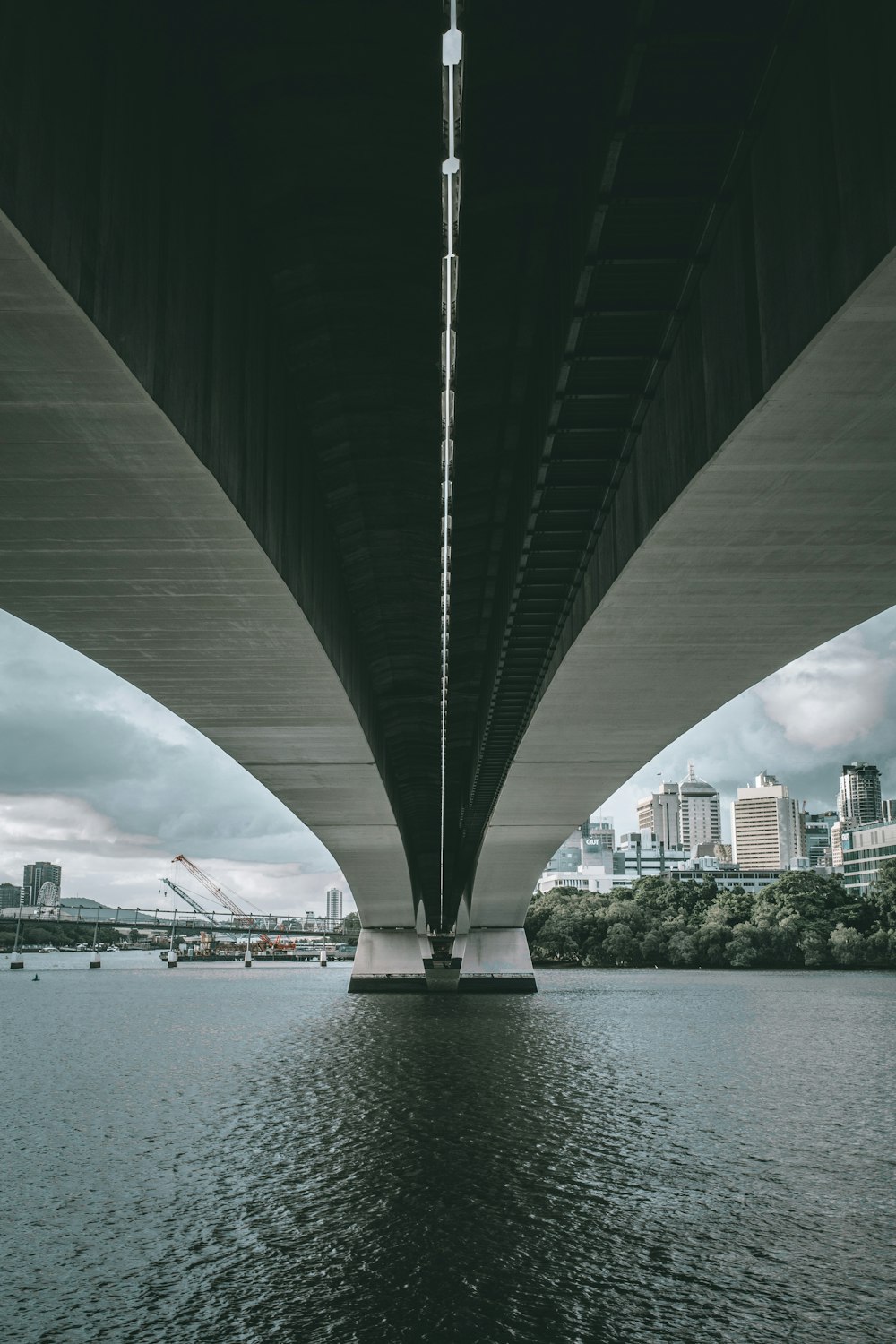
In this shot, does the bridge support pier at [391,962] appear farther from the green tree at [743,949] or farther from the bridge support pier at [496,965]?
the green tree at [743,949]

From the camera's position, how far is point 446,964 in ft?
266

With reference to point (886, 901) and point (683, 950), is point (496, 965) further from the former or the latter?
point (886, 901)

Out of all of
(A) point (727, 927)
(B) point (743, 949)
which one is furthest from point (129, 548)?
(A) point (727, 927)

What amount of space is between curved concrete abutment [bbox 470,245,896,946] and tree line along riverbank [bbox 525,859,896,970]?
107 meters

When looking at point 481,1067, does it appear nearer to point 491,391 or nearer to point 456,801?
point 456,801

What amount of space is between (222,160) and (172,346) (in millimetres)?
2184

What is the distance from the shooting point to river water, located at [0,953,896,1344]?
1524 cm

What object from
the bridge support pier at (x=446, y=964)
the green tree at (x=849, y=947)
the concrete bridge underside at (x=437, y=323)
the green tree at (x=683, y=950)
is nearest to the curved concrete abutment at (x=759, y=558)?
the concrete bridge underside at (x=437, y=323)

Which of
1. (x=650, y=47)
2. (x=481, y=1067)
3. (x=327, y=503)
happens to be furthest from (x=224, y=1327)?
(x=481, y=1067)

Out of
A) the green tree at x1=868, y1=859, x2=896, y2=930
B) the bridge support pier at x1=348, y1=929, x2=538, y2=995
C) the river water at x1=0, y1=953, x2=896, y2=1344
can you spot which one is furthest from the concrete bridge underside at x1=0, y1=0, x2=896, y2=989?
the green tree at x1=868, y1=859, x2=896, y2=930

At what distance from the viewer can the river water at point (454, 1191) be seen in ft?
50.0

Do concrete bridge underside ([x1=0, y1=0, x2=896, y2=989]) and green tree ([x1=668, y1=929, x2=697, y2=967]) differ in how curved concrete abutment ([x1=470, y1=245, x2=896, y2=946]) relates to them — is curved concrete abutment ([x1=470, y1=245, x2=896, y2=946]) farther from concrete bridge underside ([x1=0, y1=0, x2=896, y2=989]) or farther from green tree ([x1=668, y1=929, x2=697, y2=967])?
green tree ([x1=668, y1=929, x2=697, y2=967])

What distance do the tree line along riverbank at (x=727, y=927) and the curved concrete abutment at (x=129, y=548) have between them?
111m

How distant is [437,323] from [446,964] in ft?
242
